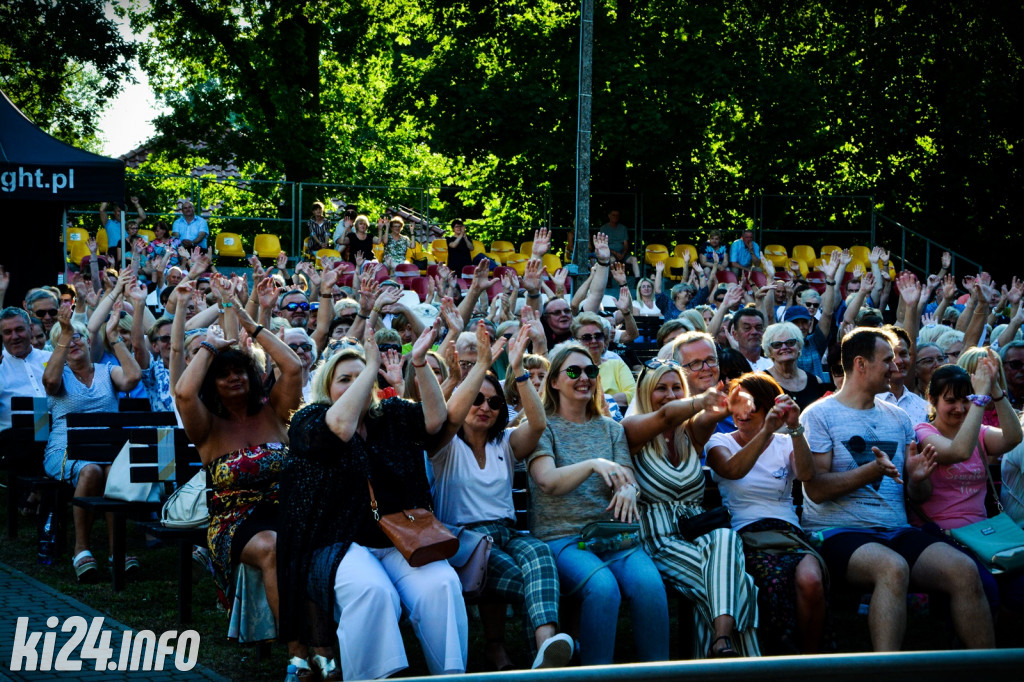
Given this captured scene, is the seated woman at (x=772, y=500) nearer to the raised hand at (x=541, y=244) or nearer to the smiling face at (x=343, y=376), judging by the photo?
the smiling face at (x=343, y=376)

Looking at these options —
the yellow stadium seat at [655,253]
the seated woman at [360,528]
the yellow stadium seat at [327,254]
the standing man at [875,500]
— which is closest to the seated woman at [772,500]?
the standing man at [875,500]

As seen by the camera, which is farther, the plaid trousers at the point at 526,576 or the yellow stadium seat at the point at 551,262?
the yellow stadium seat at the point at 551,262

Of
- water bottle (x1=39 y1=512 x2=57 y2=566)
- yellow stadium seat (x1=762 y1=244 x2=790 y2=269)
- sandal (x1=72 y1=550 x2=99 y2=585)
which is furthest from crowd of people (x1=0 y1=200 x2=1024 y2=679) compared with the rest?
yellow stadium seat (x1=762 y1=244 x2=790 y2=269)

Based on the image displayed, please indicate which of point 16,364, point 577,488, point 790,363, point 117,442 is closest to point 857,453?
point 577,488

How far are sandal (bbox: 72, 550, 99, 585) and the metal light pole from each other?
1100cm

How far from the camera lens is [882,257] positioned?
16.2m

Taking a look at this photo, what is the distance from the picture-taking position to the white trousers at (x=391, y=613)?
200 inches

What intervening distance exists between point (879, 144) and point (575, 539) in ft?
73.1

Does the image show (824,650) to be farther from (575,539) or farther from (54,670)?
(54,670)

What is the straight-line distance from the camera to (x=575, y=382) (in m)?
6.02

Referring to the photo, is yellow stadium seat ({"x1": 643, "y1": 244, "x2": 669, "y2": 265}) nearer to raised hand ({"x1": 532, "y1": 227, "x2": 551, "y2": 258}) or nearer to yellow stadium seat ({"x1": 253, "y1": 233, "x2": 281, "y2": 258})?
yellow stadium seat ({"x1": 253, "y1": 233, "x2": 281, "y2": 258})

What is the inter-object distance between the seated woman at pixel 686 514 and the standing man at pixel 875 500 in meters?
0.53

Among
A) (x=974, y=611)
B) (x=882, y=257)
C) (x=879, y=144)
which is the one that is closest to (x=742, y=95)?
(x=879, y=144)

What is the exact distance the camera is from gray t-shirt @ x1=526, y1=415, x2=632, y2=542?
590 centimetres
